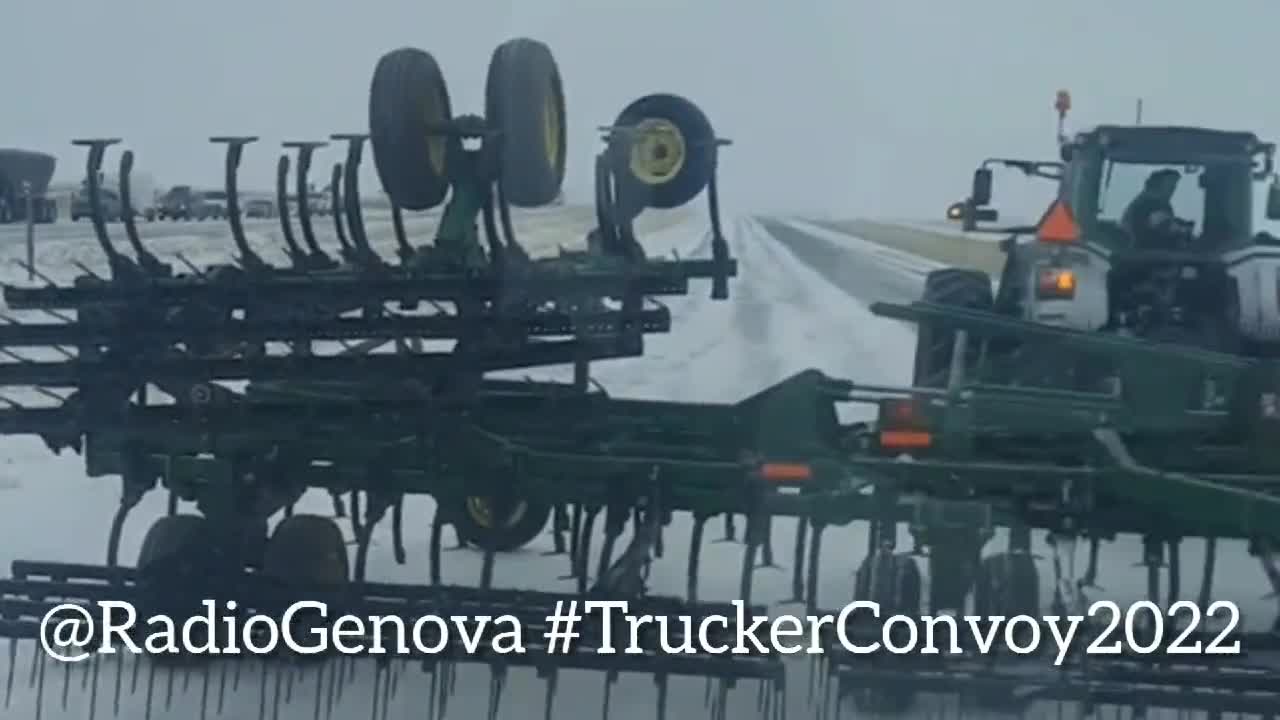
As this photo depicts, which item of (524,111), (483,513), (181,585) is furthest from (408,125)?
(483,513)

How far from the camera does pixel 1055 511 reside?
20.3 ft

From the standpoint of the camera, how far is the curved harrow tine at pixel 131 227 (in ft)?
21.6

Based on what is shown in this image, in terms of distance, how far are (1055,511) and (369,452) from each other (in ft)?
7.29

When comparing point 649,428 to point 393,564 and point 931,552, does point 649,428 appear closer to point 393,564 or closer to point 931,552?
point 931,552

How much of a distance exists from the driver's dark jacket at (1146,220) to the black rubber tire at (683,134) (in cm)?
404

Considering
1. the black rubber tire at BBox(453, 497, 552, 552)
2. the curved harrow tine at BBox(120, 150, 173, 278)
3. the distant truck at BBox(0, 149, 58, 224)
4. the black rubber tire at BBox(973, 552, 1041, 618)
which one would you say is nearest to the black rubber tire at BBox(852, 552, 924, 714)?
the black rubber tire at BBox(973, 552, 1041, 618)

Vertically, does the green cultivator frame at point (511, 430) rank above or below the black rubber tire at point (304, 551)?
above

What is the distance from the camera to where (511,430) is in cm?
684

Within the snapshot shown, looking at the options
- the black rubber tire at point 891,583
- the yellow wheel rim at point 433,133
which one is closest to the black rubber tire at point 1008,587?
the black rubber tire at point 891,583

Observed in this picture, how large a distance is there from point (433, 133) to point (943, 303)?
4612 millimetres

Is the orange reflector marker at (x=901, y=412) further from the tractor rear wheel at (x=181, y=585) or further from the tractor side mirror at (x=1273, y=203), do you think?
the tractor side mirror at (x=1273, y=203)

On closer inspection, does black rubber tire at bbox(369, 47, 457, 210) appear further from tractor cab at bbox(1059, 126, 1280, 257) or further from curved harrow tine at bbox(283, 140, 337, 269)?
tractor cab at bbox(1059, 126, 1280, 257)

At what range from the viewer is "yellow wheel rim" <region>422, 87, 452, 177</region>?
6574mm

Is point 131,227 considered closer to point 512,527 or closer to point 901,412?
point 512,527
